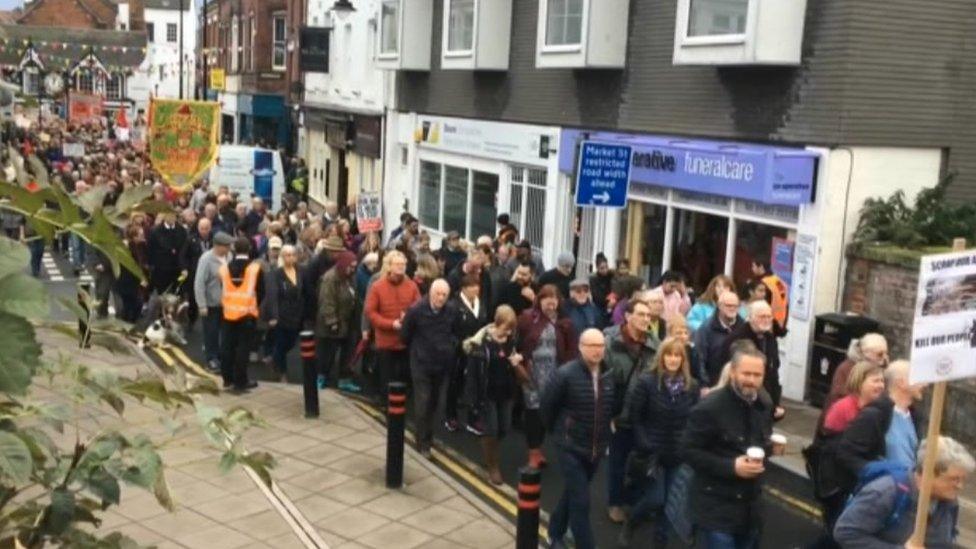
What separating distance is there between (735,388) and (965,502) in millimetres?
4194

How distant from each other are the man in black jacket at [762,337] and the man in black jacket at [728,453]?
2845mm

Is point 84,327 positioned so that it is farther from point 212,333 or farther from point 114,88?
point 114,88

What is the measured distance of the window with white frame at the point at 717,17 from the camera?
46.3 feet

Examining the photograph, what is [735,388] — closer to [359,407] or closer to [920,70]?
[359,407]

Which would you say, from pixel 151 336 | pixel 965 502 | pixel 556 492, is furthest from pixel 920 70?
pixel 151 336

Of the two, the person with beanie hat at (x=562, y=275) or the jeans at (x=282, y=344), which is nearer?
the person with beanie hat at (x=562, y=275)

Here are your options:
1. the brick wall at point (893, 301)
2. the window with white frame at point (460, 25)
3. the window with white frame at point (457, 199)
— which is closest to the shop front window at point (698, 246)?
the brick wall at point (893, 301)

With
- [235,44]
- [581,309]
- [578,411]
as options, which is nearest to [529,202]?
[581,309]

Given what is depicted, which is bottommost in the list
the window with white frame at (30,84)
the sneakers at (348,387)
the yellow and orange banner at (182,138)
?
the sneakers at (348,387)

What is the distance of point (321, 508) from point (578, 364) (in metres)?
2.52

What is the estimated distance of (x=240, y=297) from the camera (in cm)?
1191

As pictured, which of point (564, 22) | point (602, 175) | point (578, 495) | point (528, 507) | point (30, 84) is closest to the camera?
point (528, 507)

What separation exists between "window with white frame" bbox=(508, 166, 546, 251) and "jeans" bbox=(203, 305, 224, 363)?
8225 mm

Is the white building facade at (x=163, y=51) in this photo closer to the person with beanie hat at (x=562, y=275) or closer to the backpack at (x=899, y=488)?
the person with beanie hat at (x=562, y=275)
